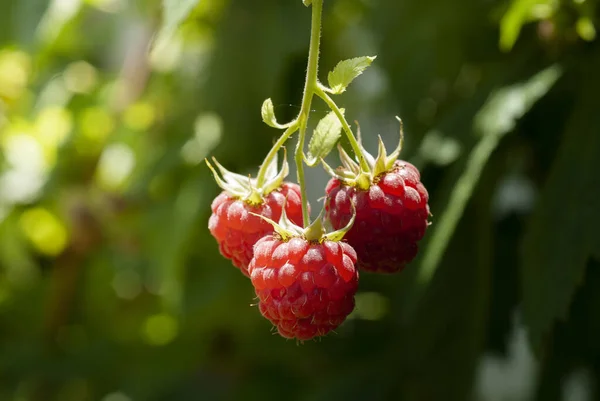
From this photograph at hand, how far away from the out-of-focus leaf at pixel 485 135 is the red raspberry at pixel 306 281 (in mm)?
250

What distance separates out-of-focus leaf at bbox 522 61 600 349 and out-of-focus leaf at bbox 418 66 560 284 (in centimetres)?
5

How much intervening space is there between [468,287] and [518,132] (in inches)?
8.8

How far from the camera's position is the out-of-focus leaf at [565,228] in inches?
27.8

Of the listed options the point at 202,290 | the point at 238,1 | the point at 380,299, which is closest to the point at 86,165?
the point at 202,290

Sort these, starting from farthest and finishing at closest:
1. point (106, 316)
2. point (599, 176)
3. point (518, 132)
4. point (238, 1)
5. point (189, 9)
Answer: point (106, 316) → point (238, 1) → point (518, 132) → point (599, 176) → point (189, 9)

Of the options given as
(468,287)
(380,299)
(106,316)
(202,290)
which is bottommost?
(106,316)

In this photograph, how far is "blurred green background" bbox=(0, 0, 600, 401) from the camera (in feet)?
2.66

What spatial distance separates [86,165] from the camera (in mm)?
1447

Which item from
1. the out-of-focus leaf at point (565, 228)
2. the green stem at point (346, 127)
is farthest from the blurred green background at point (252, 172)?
the green stem at point (346, 127)

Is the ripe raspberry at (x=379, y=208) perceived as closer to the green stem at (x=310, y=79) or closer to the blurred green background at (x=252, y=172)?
the green stem at (x=310, y=79)

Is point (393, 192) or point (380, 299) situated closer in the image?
point (393, 192)

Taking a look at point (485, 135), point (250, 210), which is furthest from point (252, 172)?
point (250, 210)

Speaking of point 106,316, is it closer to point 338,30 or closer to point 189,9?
point 338,30

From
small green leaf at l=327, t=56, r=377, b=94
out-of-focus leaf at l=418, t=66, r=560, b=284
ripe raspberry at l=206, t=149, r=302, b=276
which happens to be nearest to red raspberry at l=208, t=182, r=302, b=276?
ripe raspberry at l=206, t=149, r=302, b=276
